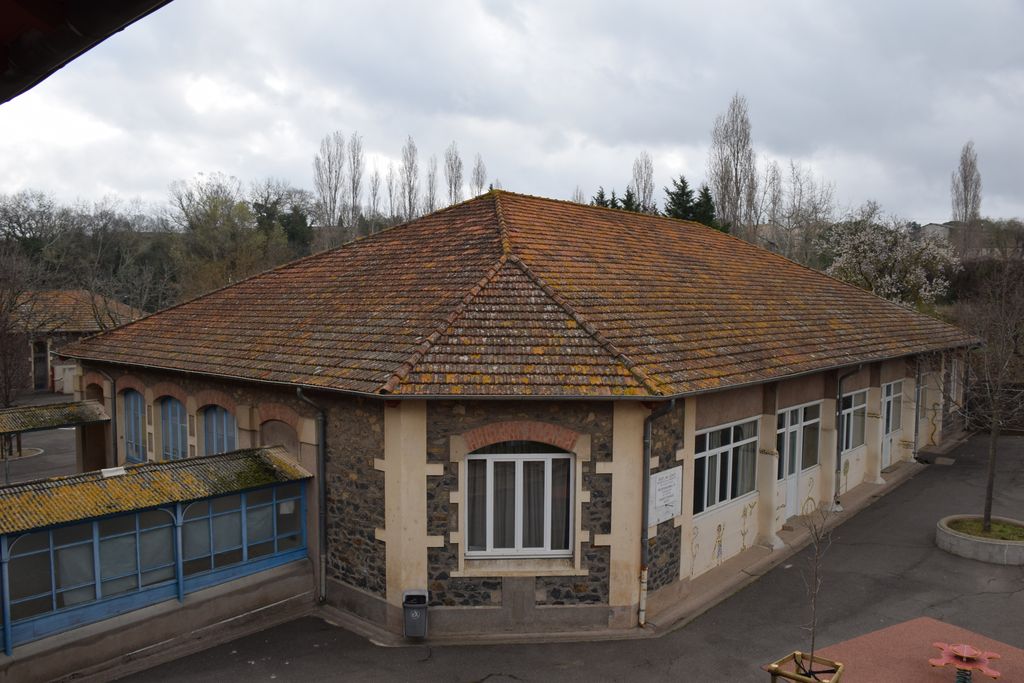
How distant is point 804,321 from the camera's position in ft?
52.4

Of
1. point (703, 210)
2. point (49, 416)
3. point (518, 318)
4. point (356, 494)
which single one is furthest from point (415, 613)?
point (703, 210)

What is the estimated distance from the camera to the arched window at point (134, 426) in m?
15.5

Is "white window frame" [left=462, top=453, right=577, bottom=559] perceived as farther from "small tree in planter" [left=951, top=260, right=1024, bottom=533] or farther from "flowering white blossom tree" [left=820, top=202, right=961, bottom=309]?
"flowering white blossom tree" [left=820, top=202, right=961, bottom=309]

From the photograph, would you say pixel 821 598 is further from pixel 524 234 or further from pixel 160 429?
pixel 160 429

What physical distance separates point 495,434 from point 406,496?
148 cm

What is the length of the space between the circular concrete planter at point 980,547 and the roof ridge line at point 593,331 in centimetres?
747

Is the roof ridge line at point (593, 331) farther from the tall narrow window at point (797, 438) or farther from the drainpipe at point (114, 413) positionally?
the drainpipe at point (114, 413)

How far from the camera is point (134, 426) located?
1573 cm

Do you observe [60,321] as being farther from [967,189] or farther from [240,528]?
[967,189]

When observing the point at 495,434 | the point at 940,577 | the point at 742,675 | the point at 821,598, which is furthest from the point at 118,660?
the point at 940,577

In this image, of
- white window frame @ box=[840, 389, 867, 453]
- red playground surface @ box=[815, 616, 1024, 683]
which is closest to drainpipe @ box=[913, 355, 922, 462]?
white window frame @ box=[840, 389, 867, 453]

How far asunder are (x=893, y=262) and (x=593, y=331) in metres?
28.1

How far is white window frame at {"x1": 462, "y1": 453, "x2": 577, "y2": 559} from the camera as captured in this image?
32.9 feet

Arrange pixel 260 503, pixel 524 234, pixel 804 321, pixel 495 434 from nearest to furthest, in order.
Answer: pixel 495 434
pixel 260 503
pixel 524 234
pixel 804 321
